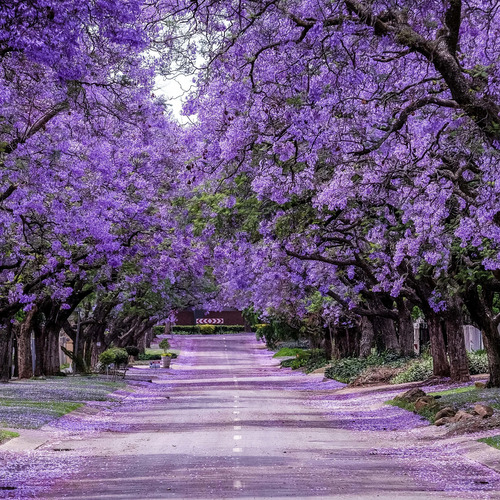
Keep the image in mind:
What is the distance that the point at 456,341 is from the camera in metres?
32.9

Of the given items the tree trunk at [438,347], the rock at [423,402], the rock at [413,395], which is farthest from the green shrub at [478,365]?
the rock at [423,402]

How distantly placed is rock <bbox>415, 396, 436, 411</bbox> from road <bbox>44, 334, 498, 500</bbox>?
211 centimetres

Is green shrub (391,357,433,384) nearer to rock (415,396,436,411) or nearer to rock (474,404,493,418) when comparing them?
rock (415,396,436,411)

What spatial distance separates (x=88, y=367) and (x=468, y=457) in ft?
128

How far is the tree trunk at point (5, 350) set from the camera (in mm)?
40500

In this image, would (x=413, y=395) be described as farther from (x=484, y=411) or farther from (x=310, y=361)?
(x=310, y=361)

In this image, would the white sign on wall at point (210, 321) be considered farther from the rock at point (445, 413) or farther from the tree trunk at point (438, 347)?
the rock at point (445, 413)

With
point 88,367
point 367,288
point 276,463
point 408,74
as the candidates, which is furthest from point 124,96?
point 88,367

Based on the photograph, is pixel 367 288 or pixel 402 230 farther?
pixel 367 288

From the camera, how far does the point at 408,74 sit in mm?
17750

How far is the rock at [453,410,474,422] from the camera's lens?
21578mm

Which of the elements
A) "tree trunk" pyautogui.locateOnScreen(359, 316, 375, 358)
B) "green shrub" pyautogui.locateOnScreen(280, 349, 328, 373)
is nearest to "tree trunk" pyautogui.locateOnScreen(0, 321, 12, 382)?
"tree trunk" pyautogui.locateOnScreen(359, 316, 375, 358)

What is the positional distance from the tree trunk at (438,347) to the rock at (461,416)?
Result: 11490mm

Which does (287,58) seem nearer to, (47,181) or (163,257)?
(47,181)
